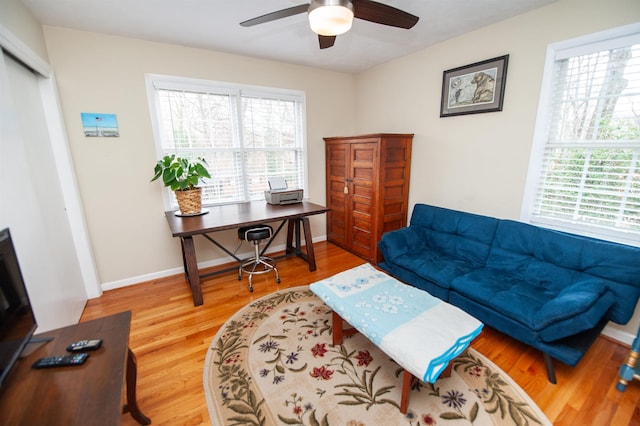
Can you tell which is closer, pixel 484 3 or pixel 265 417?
pixel 265 417

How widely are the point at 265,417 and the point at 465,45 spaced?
3.65m

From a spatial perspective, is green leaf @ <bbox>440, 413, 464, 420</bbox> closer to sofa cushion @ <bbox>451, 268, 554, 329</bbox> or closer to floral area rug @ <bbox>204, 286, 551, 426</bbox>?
floral area rug @ <bbox>204, 286, 551, 426</bbox>

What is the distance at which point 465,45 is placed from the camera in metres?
2.71

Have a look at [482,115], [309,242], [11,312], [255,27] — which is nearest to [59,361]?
[11,312]

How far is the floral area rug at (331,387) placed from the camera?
4.83 feet

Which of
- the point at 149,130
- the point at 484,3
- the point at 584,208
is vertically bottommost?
the point at 584,208

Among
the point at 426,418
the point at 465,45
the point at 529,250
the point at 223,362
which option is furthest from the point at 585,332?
the point at 465,45

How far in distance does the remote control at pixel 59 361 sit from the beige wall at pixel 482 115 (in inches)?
130

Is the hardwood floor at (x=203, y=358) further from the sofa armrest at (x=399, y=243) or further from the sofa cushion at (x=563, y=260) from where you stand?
the sofa armrest at (x=399, y=243)

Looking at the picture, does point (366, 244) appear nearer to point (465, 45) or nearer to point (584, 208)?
point (584, 208)

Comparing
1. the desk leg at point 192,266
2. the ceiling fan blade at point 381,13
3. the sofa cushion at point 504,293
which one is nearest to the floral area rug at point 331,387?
the sofa cushion at point 504,293

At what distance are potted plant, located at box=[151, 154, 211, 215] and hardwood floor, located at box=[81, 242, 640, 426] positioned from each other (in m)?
0.93

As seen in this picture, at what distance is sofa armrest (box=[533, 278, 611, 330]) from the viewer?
1.58 meters

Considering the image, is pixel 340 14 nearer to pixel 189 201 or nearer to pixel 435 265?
pixel 435 265
